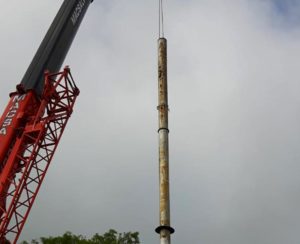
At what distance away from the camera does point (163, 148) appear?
570 inches

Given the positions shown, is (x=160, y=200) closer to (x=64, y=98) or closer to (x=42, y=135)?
(x=42, y=135)

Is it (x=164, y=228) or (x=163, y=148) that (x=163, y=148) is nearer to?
(x=163, y=148)

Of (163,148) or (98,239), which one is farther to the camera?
(98,239)

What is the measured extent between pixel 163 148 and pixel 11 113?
9654 mm

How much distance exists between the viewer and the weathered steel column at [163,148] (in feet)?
43.4

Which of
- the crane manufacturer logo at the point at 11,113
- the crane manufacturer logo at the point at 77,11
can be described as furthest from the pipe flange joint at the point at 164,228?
the crane manufacturer logo at the point at 77,11

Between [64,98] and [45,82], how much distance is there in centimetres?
161

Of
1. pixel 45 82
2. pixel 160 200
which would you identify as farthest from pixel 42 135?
pixel 160 200

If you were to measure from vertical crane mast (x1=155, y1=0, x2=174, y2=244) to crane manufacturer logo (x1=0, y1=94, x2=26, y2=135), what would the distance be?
27.1ft

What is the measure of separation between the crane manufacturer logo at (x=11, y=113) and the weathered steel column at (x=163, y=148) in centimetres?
825

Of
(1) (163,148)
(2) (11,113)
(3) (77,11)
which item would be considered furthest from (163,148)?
(3) (77,11)

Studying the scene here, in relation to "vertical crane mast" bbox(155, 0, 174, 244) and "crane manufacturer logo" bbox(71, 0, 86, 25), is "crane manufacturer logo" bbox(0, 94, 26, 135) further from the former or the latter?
"vertical crane mast" bbox(155, 0, 174, 244)

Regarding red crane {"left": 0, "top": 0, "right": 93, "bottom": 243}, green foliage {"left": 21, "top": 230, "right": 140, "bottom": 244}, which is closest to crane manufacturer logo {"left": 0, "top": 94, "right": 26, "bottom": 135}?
red crane {"left": 0, "top": 0, "right": 93, "bottom": 243}

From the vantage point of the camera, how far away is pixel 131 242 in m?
35.5
